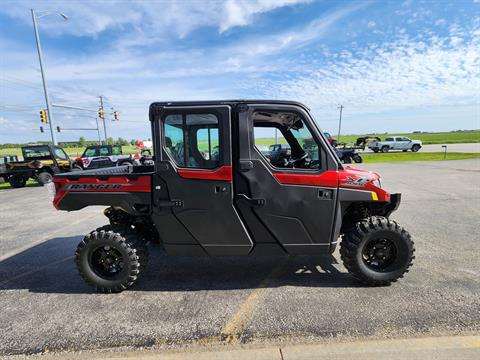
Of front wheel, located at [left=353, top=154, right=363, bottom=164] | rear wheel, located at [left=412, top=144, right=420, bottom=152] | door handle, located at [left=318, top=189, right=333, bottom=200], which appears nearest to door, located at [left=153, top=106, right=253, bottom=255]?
door handle, located at [left=318, top=189, right=333, bottom=200]

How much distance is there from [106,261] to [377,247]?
338 cm

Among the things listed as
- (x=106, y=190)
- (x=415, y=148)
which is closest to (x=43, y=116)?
(x=106, y=190)

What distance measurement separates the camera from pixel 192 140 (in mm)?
3188

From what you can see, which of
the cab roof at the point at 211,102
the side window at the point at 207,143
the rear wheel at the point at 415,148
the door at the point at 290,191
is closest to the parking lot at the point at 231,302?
the door at the point at 290,191

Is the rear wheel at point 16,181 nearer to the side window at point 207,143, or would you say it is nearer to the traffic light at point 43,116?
the traffic light at point 43,116

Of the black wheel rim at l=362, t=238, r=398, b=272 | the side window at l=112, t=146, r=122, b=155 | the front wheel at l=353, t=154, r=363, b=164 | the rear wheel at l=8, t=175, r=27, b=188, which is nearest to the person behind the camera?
the black wheel rim at l=362, t=238, r=398, b=272

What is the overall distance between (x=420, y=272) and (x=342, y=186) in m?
1.76

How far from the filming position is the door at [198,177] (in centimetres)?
312

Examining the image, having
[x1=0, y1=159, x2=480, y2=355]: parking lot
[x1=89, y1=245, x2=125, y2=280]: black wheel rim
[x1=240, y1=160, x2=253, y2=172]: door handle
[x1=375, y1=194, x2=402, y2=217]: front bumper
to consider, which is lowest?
[x1=0, y1=159, x2=480, y2=355]: parking lot

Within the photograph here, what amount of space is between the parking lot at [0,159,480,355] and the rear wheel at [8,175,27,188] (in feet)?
35.2

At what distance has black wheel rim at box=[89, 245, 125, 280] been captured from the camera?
347 cm

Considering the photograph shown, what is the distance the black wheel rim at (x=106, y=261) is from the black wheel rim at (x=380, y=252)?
10.1 feet

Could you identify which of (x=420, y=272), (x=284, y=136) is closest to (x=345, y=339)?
(x=420, y=272)

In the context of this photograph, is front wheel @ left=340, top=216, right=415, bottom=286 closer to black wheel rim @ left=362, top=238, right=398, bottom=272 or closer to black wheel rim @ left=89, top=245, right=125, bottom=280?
black wheel rim @ left=362, top=238, right=398, bottom=272
